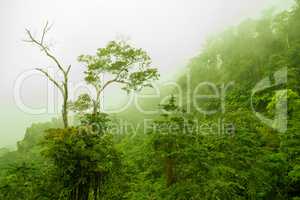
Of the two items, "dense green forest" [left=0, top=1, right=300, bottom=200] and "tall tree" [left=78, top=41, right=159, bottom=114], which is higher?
"tall tree" [left=78, top=41, right=159, bottom=114]

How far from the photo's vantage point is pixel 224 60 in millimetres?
39000

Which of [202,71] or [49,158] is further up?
[202,71]

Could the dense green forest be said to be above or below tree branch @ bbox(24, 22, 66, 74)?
below

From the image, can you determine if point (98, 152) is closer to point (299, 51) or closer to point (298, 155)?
A: point (298, 155)

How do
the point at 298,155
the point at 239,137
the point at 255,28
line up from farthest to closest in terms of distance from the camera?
the point at 255,28
the point at 298,155
the point at 239,137

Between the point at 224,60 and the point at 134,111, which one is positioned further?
the point at 134,111

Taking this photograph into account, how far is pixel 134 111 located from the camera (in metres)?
63.3

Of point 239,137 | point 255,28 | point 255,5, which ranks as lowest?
point 239,137

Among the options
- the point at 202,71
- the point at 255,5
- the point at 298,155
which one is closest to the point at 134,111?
the point at 202,71

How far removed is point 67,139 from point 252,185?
24.0 feet

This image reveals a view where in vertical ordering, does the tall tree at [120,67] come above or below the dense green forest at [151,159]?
above

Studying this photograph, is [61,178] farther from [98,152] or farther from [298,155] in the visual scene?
[298,155]

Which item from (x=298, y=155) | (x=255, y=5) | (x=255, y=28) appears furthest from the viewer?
(x=255, y=5)

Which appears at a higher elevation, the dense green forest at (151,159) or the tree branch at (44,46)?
the tree branch at (44,46)
